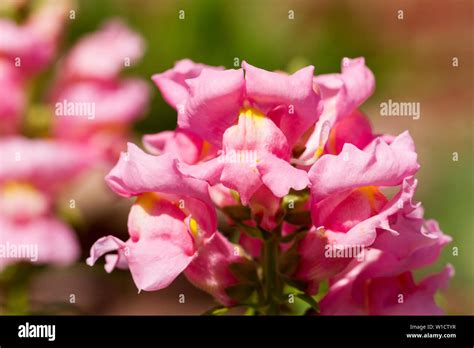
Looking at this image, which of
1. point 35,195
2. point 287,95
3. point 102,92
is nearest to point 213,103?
point 287,95

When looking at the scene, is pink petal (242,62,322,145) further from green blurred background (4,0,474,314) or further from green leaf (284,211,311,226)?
green blurred background (4,0,474,314)

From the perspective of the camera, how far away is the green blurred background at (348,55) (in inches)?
112

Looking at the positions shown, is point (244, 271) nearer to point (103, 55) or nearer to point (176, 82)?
point (176, 82)

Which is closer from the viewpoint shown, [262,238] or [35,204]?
[262,238]

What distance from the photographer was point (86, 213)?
3.12m

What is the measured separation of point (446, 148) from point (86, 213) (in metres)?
1.41

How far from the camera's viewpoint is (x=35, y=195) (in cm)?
164

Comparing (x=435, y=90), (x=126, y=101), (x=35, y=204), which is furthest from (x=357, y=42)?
(x=35, y=204)

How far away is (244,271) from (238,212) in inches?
2.7

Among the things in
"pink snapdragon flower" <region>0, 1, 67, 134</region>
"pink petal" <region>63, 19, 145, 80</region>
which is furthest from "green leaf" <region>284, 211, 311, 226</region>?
"pink petal" <region>63, 19, 145, 80</region>

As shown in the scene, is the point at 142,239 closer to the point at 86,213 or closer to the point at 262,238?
the point at 262,238

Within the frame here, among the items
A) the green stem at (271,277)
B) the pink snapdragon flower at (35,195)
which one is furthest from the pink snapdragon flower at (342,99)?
the pink snapdragon flower at (35,195)

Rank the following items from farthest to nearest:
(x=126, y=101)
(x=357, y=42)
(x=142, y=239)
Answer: (x=357, y=42), (x=126, y=101), (x=142, y=239)
